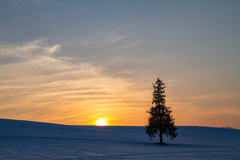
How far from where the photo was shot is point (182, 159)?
2211 cm

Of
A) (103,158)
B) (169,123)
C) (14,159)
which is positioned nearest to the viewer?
(14,159)

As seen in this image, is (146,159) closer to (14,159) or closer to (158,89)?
(14,159)

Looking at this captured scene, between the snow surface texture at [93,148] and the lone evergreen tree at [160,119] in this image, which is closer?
the snow surface texture at [93,148]

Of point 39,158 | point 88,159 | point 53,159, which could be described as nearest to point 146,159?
point 88,159

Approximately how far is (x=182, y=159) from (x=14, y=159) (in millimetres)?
14777

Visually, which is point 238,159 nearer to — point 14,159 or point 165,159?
point 165,159

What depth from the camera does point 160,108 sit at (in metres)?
42.2

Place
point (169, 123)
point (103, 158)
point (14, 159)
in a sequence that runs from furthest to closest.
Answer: point (169, 123)
point (103, 158)
point (14, 159)

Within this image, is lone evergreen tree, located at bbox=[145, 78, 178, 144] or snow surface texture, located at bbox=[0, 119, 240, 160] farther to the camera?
lone evergreen tree, located at bbox=[145, 78, 178, 144]

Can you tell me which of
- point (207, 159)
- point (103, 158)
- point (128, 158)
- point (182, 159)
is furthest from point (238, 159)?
point (103, 158)

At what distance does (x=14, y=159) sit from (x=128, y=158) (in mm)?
9830

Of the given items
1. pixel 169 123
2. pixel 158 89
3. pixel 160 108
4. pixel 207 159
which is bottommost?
pixel 207 159

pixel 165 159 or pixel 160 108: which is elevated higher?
pixel 160 108

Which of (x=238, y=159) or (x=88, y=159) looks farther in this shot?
(x=238, y=159)
